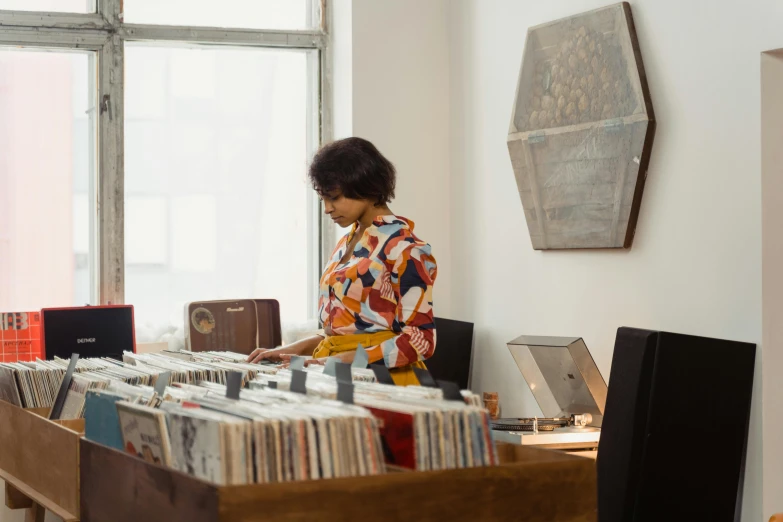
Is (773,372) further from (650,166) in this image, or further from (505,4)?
(505,4)

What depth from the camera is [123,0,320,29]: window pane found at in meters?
4.97

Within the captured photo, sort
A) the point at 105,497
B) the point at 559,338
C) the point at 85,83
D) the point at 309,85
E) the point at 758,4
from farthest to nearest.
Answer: the point at 309,85 → the point at 85,83 → the point at 559,338 → the point at 758,4 → the point at 105,497

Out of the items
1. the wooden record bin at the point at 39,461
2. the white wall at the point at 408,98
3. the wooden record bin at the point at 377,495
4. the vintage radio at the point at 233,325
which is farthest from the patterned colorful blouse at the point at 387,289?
the white wall at the point at 408,98

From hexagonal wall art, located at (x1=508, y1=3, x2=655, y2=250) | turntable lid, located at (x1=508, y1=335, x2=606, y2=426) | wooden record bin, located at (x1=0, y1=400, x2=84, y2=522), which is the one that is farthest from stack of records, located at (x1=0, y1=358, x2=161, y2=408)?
hexagonal wall art, located at (x1=508, y1=3, x2=655, y2=250)

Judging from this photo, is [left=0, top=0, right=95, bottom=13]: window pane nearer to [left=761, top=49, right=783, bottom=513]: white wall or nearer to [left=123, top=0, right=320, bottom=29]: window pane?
[left=123, top=0, right=320, bottom=29]: window pane

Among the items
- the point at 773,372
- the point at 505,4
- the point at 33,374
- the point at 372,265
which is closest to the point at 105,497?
the point at 33,374

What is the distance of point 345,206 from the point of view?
2.81 metres

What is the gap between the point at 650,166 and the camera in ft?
11.9

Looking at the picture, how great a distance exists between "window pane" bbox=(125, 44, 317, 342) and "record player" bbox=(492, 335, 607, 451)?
148 centimetres

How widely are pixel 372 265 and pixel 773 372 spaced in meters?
1.34

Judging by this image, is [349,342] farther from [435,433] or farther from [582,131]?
[582,131]

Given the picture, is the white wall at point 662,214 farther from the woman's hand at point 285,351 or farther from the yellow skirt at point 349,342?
the woman's hand at point 285,351

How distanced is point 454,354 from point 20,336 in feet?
6.17

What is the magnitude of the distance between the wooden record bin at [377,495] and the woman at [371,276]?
88 centimetres
